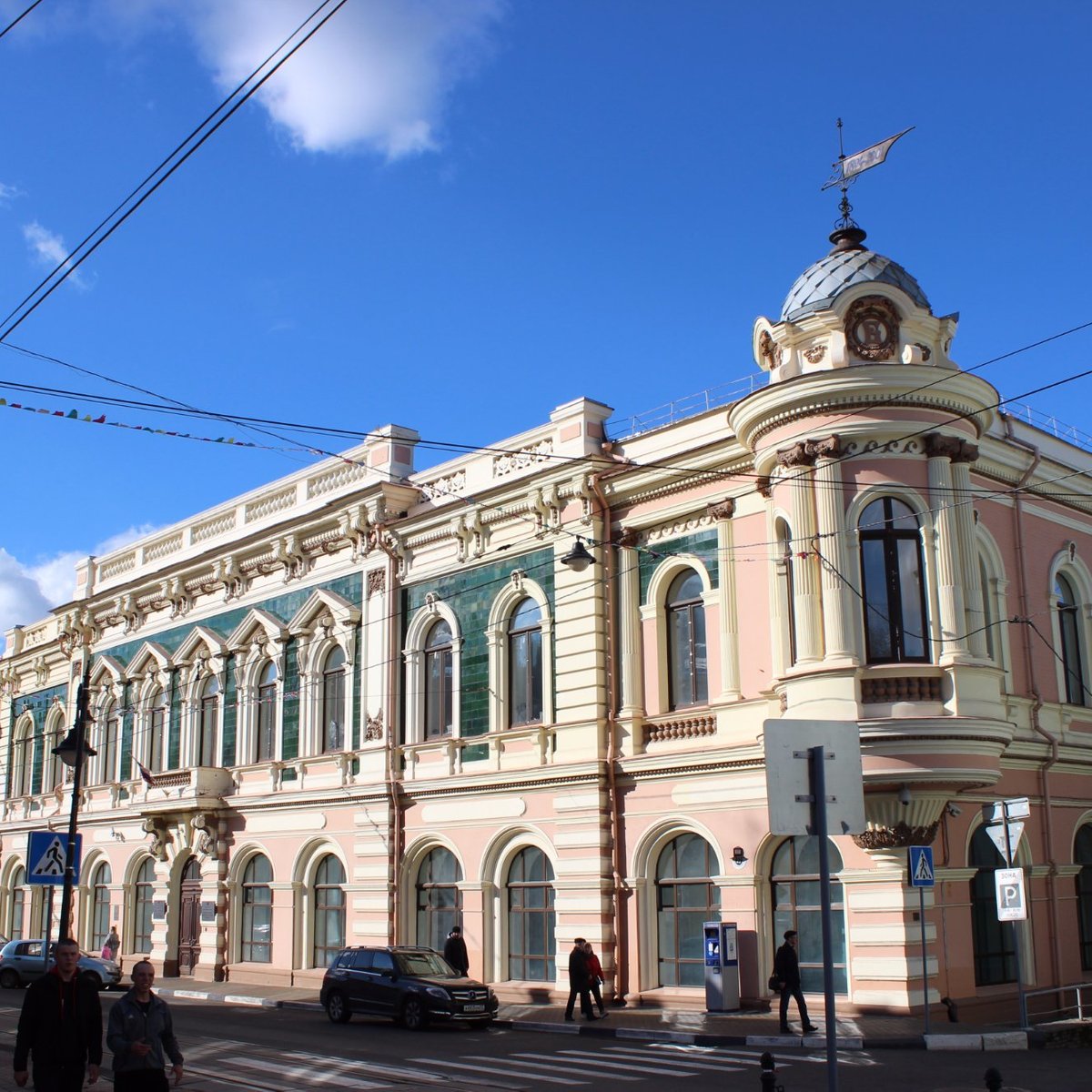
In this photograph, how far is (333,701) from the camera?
3195 cm

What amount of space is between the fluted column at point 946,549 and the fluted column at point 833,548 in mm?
1435

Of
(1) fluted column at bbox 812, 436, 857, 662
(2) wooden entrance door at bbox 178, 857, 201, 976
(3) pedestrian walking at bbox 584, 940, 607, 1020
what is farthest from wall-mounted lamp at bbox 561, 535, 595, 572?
(2) wooden entrance door at bbox 178, 857, 201, 976

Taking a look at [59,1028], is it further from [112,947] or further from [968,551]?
[112,947]

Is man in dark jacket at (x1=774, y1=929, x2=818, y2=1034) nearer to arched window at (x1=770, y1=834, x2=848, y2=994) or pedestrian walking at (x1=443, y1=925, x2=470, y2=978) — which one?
arched window at (x1=770, y1=834, x2=848, y2=994)

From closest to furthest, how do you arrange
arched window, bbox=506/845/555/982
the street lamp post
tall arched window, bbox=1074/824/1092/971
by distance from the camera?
the street lamp post
tall arched window, bbox=1074/824/1092/971
arched window, bbox=506/845/555/982

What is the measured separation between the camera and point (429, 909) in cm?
2855

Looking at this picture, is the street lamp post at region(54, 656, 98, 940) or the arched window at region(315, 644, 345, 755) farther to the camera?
the arched window at region(315, 644, 345, 755)

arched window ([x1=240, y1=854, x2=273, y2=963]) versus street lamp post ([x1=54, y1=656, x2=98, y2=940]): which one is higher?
street lamp post ([x1=54, y1=656, x2=98, y2=940])

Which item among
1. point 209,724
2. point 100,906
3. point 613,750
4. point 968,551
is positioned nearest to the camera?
point 968,551

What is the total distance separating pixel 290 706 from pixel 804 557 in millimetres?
15580

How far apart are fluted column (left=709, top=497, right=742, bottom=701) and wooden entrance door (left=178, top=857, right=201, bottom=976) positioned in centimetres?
1752

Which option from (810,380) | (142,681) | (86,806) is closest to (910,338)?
(810,380)

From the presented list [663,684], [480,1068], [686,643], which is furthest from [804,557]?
[480,1068]

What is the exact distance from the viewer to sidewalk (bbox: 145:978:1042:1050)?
60.1 ft
